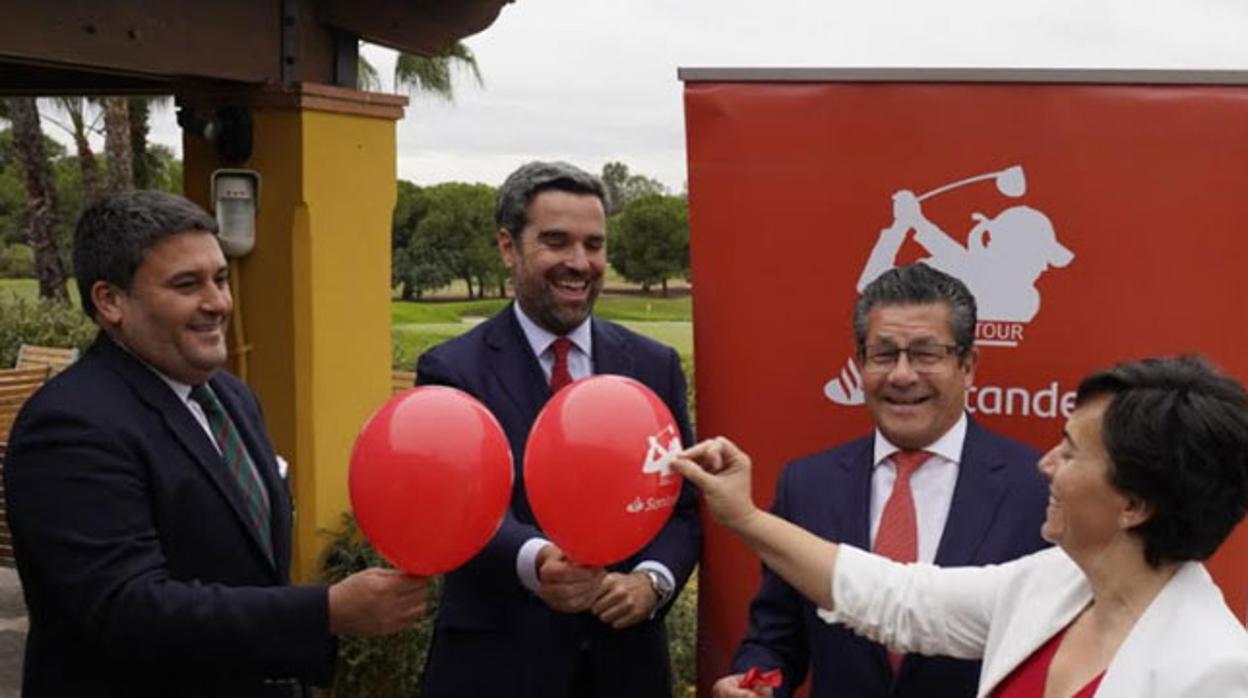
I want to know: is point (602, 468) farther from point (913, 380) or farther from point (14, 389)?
point (14, 389)

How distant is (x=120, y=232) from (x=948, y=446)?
1.55m

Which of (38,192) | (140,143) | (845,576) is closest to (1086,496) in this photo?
(845,576)

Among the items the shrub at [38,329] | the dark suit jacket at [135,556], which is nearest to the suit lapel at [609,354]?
the dark suit jacket at [135,556]

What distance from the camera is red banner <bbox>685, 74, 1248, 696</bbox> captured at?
2.79 metres

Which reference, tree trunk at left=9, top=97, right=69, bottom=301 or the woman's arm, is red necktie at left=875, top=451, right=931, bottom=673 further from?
tree trunk at left=9, top=97, right=69, bottom=301

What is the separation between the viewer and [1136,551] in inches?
68.9

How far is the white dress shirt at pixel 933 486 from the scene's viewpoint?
2.38 m

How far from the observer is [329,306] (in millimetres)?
4699

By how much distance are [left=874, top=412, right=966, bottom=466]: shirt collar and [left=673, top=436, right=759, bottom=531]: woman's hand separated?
0.36 meters

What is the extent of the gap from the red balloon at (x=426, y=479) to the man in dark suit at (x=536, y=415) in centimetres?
50

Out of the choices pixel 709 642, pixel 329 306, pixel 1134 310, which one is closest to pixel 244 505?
pixel 709 642

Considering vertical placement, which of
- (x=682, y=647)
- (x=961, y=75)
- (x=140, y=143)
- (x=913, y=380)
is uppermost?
(x=140, y=143)

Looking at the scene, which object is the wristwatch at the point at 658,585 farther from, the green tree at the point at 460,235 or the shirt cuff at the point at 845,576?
the green tree at the point at 460,235

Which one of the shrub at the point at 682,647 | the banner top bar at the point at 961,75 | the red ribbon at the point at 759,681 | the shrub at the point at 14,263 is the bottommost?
the shrub at the point at 682,647
